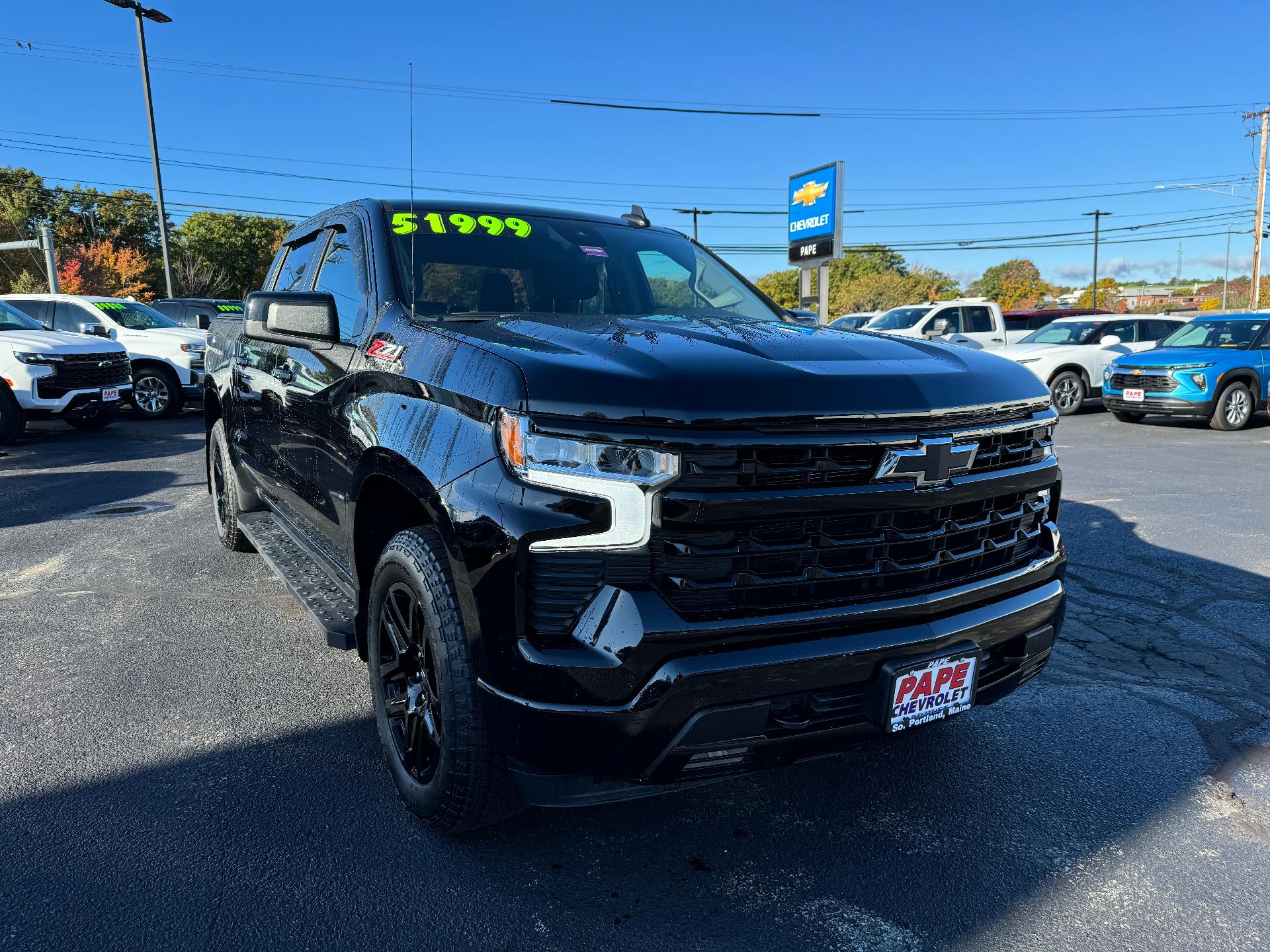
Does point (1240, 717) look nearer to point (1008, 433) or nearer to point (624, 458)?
point (1008, 433)

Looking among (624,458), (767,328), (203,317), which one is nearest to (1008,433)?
(767,328)

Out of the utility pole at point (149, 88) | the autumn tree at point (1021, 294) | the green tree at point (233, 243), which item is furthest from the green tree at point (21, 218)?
the autumn tree at point (1021, 294)

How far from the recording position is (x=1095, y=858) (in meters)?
2.47

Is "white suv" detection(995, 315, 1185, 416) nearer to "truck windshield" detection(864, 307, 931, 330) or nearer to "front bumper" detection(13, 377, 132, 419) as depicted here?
"truck windshield" detection(864, 307, 931, 330)

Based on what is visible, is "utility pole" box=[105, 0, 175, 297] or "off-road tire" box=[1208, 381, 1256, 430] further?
"utility pole" box=[105, 0, 175, 297]

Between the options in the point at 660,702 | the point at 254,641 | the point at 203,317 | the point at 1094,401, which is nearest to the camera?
the point at 660,702

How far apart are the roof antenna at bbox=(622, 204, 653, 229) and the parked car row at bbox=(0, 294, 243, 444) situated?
497 centimetres

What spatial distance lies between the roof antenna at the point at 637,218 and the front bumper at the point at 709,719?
254 cm

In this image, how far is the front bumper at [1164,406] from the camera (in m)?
12.4

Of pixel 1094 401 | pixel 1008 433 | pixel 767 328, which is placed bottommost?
pixel 1094 401

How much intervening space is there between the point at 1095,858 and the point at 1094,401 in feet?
48.9

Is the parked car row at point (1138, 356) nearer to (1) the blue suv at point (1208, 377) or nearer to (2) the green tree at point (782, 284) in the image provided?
(1) the blue suv at point (1208, 377)

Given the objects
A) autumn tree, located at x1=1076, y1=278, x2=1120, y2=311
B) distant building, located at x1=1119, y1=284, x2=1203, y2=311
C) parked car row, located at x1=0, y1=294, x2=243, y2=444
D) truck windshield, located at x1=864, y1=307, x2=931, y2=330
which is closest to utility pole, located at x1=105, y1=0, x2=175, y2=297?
parked car row, located at x1=0, y1=294, x2=243, y2=444

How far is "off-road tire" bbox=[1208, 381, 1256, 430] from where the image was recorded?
1248 cm
